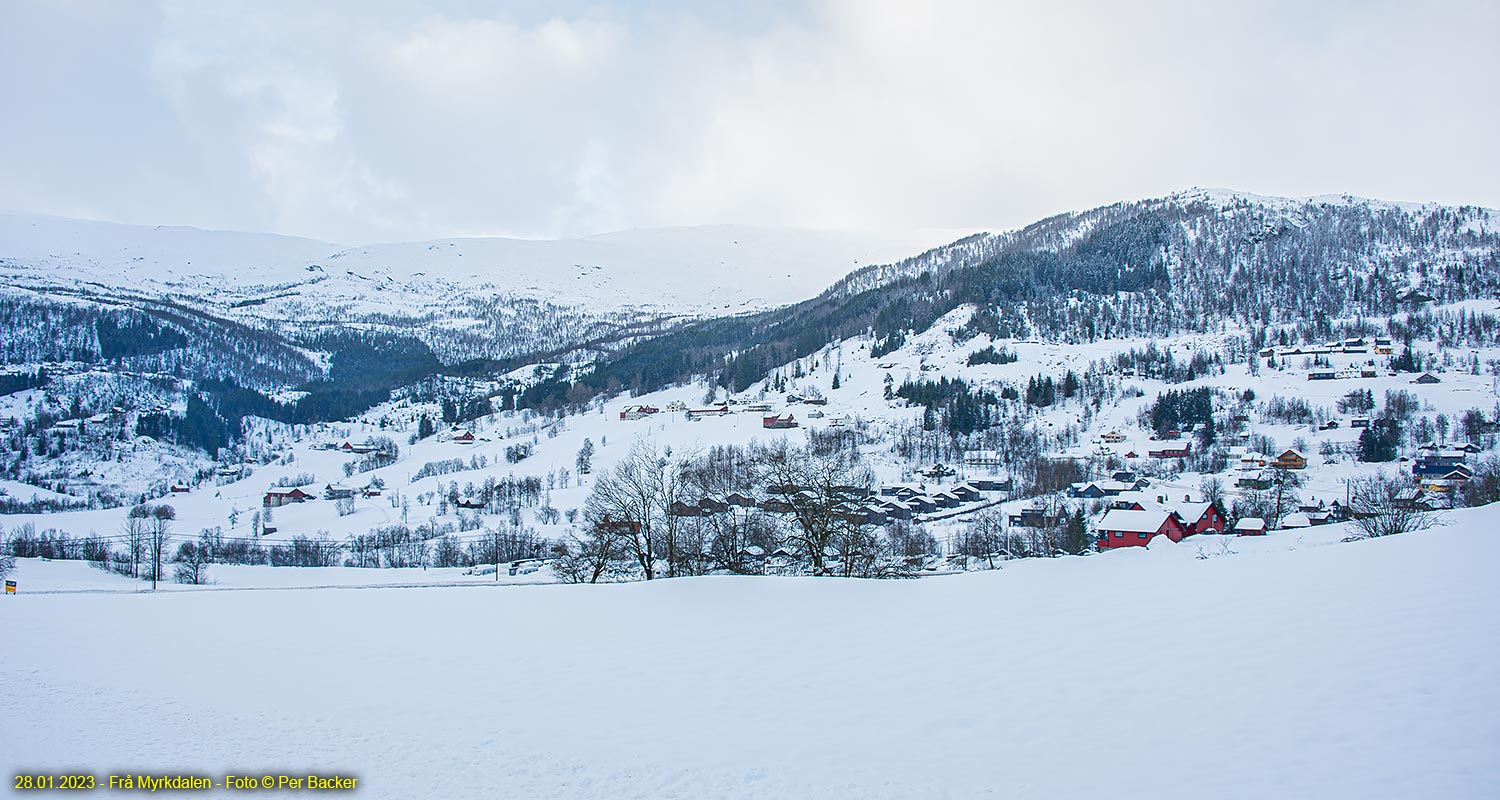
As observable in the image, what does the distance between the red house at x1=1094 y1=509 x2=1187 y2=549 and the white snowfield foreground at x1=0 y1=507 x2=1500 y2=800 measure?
36.2 m

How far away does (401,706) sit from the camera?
38.0ft

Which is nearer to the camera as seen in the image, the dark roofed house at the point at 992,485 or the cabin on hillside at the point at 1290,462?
the cabin on hillside at the point at 1290,462

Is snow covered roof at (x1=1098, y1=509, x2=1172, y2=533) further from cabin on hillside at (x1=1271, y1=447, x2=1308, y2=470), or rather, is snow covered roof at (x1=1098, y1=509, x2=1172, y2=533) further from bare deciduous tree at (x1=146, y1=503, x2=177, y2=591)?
bare deciduous tree at (x1=146, y1=503, x2=177, y2=591)

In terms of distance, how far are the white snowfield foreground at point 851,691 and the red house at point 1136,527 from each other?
119ft

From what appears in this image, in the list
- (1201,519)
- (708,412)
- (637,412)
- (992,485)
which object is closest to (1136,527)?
(1201,519)

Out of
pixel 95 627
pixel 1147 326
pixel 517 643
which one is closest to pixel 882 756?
pixel 517 643

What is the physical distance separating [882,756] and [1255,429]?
117m

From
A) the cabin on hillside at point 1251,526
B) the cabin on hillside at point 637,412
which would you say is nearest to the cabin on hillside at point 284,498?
the cabin on hillside at point 637,412

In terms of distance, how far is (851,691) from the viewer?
11391 mm

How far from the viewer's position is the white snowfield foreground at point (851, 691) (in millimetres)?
8062

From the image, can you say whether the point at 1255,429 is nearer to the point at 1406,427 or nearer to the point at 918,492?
the point at 1406,427

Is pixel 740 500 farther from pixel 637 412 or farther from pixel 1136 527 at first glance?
pixel 637 412

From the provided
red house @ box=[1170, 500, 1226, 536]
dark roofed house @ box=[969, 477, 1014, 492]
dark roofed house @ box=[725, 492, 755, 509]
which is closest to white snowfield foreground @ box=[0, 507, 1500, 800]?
dark roofed house @ box=[725, 492, 755, 509]

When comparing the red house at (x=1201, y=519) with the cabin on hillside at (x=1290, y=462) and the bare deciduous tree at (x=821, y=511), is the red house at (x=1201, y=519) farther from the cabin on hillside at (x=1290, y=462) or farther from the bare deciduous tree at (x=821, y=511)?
the bare deciduous tree at (x=821, y=511)
